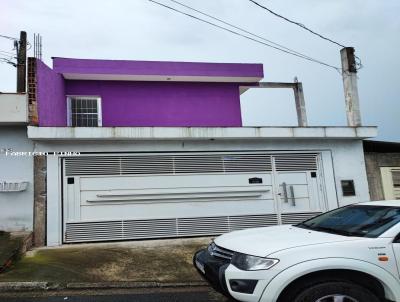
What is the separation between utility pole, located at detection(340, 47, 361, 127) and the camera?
1163 centimetres

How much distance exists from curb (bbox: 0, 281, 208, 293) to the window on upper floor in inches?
281

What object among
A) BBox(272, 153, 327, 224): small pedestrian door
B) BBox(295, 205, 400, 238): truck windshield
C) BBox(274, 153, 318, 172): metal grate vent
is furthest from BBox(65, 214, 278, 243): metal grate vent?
BBox(295, 205, 400, 238): truck windshield

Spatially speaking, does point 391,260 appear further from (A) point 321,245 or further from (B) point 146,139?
(B) point 146,139

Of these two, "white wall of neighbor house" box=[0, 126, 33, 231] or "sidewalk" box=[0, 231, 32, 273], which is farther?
"white wall of neighbor house" box=[0, 126, 33, 231]

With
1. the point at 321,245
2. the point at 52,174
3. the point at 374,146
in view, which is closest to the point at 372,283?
the point at 321,245

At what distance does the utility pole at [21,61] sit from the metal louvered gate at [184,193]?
590 centimetres

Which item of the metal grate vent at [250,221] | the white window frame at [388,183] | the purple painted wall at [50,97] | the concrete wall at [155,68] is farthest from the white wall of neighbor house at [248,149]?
the concrete wall at [155,68]

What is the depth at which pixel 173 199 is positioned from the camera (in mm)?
10109

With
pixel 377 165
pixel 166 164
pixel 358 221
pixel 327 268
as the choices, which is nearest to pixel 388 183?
pixel 377 165

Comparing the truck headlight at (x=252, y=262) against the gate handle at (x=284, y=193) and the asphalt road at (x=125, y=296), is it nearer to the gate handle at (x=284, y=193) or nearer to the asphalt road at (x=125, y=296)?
the asphalt road at (x=125, y=296)

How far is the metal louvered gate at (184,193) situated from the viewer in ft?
31.6

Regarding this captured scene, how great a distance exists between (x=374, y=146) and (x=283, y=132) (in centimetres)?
288

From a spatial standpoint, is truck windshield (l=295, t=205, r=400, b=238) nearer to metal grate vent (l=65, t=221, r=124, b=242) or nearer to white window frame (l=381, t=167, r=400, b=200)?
metal grate vent (l=65, t=221, r=124, b=242)

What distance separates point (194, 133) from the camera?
1003 centimetres
